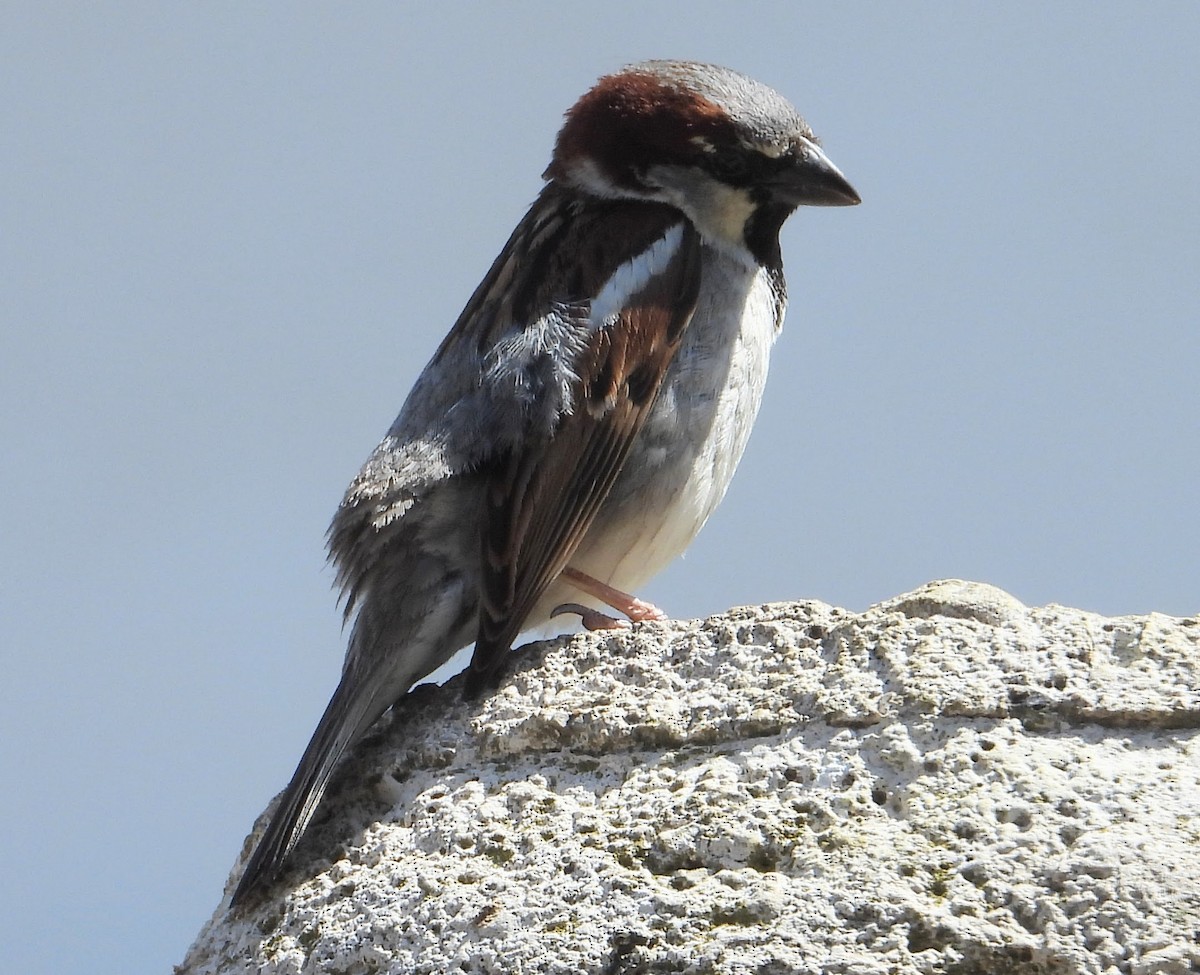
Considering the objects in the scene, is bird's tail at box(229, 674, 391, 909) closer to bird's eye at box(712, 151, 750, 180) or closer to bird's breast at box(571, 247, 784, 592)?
bird's breast at box(571, 247, 784, 592)

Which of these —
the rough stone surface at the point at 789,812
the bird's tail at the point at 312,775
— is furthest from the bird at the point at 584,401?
the rough stone surface at the point at 789,812

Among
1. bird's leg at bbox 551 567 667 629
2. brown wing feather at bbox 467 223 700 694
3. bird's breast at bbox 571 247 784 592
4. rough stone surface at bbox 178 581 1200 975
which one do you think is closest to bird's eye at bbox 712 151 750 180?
bird's breast at bbox 571 247 784 592

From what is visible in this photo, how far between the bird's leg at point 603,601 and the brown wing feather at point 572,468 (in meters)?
0.18

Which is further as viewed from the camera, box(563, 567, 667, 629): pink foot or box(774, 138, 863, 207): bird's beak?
box(774, 138, 863, 207): bird's beak

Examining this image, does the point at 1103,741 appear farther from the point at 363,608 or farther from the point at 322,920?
the point at 363,608

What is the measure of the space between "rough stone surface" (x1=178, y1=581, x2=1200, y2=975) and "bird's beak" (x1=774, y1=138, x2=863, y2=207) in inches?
58.4

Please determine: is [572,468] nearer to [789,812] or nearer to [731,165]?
[731,165]

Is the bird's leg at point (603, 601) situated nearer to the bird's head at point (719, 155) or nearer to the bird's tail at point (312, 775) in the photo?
the bird's tail at point (312, 775)

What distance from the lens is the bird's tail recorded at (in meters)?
2.82

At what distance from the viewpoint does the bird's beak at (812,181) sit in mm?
3982

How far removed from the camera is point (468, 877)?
2.54m

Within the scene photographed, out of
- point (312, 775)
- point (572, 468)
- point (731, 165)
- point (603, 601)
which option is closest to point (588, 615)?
point (603, 601)

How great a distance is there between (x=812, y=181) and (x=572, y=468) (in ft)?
3.59

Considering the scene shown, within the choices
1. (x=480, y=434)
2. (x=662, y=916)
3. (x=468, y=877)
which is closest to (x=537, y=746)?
(x=468, y=877)
